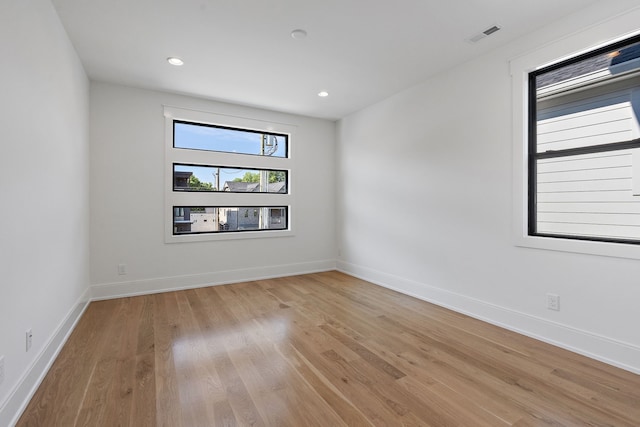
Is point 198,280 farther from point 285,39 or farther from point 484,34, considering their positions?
point 484,34

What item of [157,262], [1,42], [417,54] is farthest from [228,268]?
[417,54]

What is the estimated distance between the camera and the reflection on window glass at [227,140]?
13.7 ft

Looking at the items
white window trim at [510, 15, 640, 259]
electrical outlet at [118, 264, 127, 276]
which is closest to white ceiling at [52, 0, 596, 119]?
white window trim at [510, 15, 640, 259]

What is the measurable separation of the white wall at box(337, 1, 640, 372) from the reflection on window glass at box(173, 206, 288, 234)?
1.36m

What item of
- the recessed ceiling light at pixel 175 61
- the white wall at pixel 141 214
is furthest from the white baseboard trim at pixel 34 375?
the recessed ceiling light at pixel 175 61

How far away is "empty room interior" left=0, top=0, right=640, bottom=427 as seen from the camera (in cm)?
175

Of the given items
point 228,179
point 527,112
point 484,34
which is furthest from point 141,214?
point 527,112

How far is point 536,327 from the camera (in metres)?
2.55

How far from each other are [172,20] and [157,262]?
2841 mm

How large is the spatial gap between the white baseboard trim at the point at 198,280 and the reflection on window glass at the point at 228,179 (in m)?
1.23

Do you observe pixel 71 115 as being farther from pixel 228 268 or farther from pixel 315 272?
pixel 315 272

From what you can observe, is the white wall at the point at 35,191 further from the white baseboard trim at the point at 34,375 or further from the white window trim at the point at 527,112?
the white window trim at the point at 527,112

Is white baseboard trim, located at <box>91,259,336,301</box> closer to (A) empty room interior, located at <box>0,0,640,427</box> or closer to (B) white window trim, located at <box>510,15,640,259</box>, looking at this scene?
(A) empty room interior, located at <box>0,0,640,427</box>

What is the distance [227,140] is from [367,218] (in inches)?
95.9
